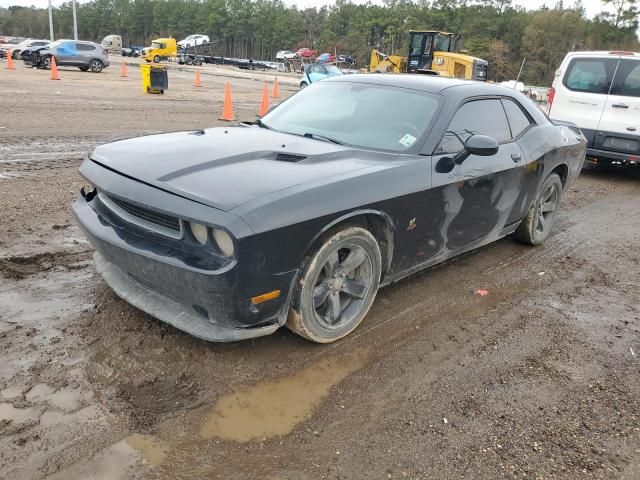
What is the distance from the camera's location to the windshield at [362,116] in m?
3.84

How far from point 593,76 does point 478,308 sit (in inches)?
270

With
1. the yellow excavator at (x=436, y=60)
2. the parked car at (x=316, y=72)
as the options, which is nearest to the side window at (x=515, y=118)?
the yellow excavator at (x=436, y=60)

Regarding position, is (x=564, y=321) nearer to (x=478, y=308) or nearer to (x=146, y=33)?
(x=478, y=308)

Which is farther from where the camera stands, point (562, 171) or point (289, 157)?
point (562, 171)

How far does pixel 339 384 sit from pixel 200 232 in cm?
113

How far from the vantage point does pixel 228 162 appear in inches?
126

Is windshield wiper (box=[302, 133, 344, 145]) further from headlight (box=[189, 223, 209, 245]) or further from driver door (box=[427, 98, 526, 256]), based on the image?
headlight (box=[189, 223, 209, 245])

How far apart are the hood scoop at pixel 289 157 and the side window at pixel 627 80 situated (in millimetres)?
7496

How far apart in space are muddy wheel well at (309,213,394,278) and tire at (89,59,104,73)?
30.2m

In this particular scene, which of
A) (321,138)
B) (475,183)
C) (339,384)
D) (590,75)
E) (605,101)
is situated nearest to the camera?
(339,384)

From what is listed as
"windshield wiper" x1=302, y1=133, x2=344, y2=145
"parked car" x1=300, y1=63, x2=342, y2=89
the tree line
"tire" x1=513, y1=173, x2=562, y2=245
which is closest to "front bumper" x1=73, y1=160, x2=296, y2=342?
"windshield wiper" x1=302, y1=133, x2=344, y2=145

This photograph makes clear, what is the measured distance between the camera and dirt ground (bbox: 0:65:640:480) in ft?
7.97

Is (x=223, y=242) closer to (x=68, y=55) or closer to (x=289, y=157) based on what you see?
(x=289, y=157)

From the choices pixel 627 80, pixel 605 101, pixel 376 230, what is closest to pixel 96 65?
pixel 605 101
